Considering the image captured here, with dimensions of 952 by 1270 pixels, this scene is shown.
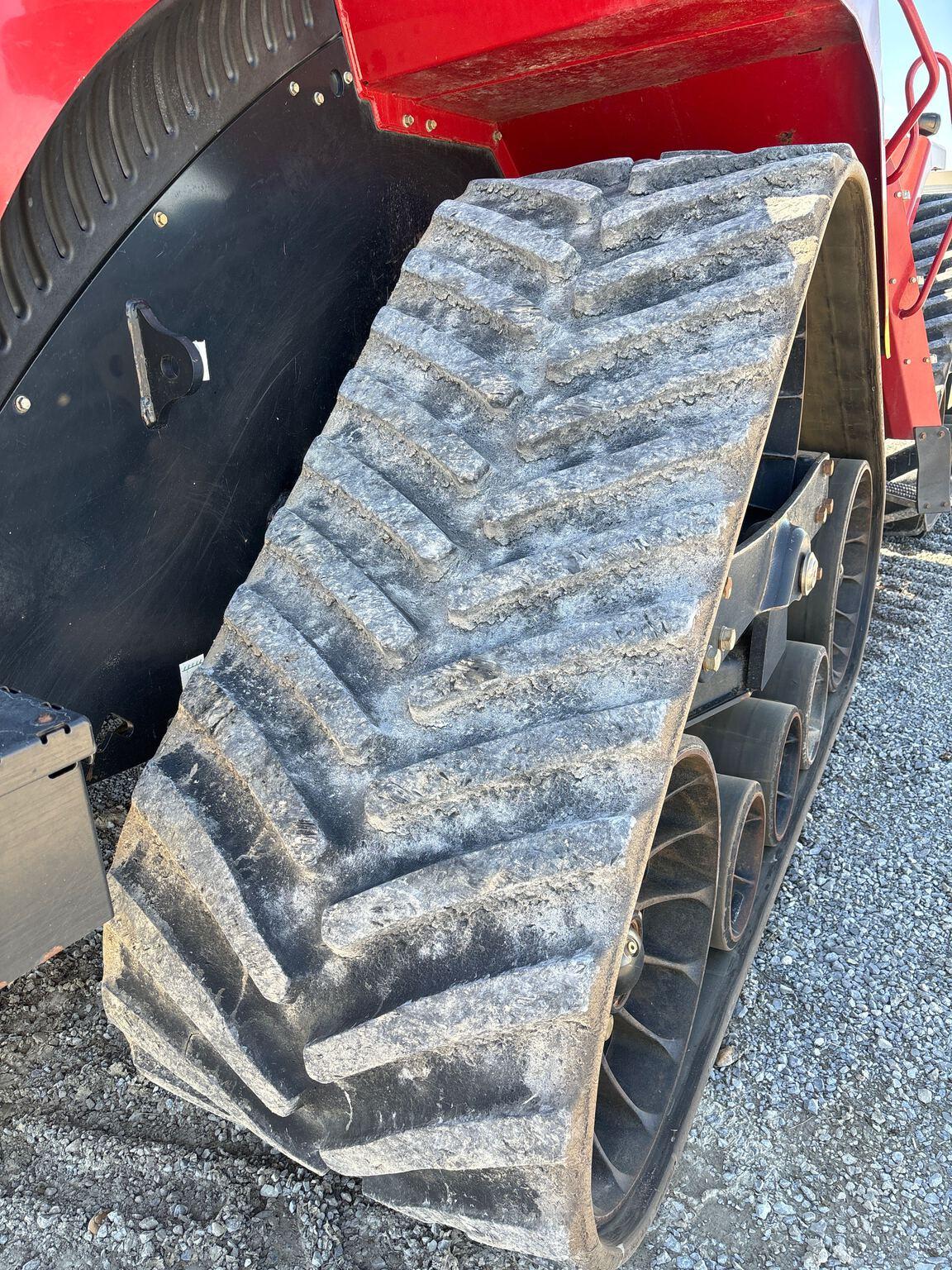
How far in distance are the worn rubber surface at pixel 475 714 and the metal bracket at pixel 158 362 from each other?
0.64 feet

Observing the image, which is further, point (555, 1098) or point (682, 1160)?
point (682, 1160)

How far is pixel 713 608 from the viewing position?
42.8 inches

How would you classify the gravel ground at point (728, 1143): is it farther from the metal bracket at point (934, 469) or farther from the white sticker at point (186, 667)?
the metal bracket at point (934, 469)

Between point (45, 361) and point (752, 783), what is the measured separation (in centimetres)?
118

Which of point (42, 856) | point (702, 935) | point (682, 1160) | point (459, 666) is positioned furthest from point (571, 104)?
point (682, 1160)

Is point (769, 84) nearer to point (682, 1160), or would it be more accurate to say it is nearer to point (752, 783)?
point (752, 783)

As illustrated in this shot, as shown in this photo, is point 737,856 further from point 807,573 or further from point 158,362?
point 158,362

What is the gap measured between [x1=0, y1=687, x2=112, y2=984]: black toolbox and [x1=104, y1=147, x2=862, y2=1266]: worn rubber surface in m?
0.15

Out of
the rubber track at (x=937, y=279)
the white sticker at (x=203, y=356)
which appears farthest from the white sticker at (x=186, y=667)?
the rubber track at (x=937, y=279)

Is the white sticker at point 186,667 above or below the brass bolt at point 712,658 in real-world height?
above

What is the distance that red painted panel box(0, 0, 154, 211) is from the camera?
3.51 ft

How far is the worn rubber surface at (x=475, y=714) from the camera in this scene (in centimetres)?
96

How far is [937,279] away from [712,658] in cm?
311

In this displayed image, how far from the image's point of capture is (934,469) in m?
3.03
